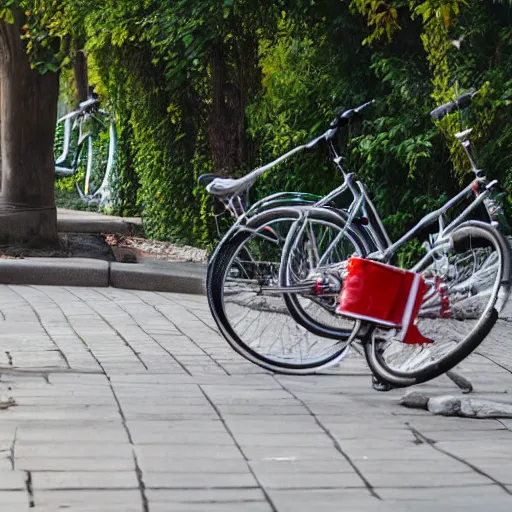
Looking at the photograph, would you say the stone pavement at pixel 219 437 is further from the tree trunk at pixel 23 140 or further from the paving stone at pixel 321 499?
the tree trunk at pixel 23 140

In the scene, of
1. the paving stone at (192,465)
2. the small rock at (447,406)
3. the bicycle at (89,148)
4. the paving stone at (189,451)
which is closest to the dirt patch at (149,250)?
the bicycle at (89,148)

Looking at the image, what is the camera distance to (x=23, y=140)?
12.2 metres

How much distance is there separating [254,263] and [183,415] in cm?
131

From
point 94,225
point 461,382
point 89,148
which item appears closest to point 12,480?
point 461,382

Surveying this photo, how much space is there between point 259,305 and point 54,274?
4.81 meters

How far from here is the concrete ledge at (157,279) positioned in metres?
10.2

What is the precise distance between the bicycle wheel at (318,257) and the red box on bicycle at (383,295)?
1.27 ft

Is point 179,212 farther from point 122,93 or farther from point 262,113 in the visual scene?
point 262,113

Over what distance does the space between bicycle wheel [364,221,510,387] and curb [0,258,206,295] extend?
479cm

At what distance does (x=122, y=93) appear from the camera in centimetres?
1316

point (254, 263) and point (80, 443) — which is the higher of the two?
point (254, 263)

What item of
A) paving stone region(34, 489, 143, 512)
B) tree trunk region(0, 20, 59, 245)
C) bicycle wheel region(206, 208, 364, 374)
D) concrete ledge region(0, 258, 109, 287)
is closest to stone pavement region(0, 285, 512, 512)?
paving stone region(34, 489, 143, 512)

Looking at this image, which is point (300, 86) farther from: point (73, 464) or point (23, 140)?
point (73, 464)

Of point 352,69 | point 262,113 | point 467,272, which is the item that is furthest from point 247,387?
point 262,113
